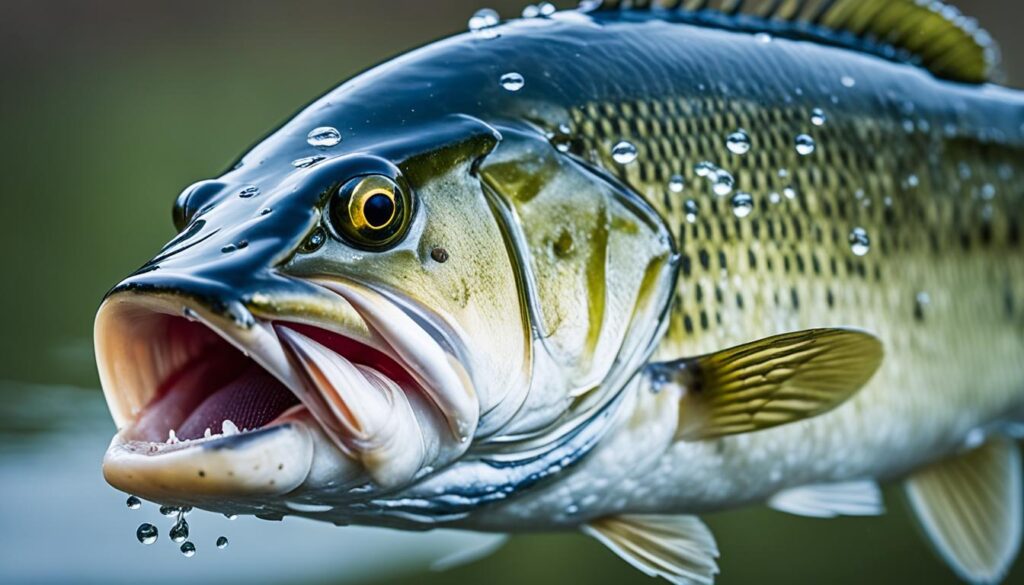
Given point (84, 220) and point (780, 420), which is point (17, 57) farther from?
point (780, 420)

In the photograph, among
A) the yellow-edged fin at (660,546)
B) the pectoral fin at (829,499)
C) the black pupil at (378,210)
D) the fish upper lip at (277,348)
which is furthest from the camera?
the pectoral fin at (829,499)

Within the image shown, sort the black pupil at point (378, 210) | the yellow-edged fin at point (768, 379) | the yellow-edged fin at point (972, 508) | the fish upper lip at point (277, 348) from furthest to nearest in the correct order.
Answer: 1. the yellow-edged fin at point (972, 508)
2. the yellow-edged fin at point (768, 379)
3. the black pupil at point (378, 210)
4. the fish upper lip at point (277, 348)

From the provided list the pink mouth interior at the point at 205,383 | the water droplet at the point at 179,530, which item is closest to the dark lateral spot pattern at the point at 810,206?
the pink mouth interior at the point at 205,383

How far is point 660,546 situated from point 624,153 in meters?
0.40

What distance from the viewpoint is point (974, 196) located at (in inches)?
59.8

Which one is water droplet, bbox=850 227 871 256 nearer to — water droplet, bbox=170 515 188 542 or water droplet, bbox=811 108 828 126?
water droplet, bbox=811 108 828 126

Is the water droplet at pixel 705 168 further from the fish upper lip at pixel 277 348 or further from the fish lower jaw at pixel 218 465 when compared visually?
the fish lower jaw at pixel 218 465

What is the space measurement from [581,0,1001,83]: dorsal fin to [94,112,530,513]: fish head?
0.50 m

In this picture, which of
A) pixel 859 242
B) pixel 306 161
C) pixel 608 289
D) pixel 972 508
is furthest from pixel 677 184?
pixel 972 508

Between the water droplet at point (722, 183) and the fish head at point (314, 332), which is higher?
the fish head at point (314, 332)

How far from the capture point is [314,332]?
0.97m

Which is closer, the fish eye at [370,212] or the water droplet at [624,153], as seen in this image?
the fish eye at [370,212]

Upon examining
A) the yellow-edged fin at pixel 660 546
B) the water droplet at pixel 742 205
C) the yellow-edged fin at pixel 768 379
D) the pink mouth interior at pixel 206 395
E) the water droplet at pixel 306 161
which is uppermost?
the water droplet at pixel 306 161

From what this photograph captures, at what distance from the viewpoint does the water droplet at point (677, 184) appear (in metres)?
1.24
